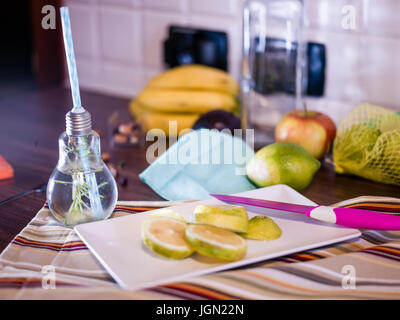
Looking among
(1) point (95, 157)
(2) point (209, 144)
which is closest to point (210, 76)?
(2) point (209, 144)

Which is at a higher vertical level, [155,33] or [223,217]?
[155,33]

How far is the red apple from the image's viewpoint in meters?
0.92

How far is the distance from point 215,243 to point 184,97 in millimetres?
605

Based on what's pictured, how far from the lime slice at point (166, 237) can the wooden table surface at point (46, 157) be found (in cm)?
19

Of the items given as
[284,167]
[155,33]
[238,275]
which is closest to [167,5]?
[155,33]

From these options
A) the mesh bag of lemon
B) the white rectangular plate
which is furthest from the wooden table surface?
the white rectangular plate

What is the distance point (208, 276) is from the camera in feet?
1.79

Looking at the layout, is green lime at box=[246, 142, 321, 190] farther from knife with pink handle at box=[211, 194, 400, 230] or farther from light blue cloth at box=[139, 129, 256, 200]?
knife with pink handle at box=[211, 194, 400, 230]

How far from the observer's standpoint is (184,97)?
1.12m

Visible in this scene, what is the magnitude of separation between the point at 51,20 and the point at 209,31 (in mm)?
523

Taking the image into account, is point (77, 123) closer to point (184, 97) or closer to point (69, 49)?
point (69, 49)

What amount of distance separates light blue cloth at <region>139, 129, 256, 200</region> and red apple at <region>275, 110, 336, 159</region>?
9cm
